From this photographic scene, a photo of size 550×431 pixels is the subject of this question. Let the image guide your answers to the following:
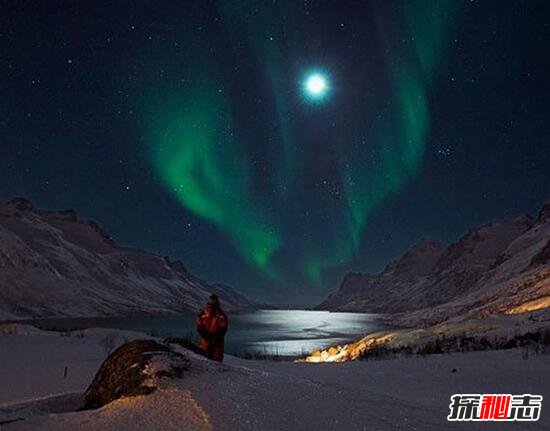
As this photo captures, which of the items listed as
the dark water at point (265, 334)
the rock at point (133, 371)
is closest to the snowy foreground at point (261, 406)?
the rock at point (133, 371)

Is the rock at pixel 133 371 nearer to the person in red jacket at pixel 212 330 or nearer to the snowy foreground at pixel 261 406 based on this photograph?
the snowy foreground at pixel 261 406

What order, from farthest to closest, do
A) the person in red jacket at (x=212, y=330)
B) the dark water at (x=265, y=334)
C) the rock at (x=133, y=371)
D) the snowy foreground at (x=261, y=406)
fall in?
the dark water at (x=265, y=334) → the person in red jacket at (x=212, y=330) → the rock at (x=133, y=371) → the snowy foreground at (x=261, y=406)

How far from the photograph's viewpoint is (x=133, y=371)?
5.59m

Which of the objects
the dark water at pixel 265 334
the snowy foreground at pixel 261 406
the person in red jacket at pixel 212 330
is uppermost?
the dark water at pixel 265 334

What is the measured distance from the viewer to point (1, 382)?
11414 mm

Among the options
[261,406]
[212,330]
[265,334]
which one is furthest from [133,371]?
[265,334]

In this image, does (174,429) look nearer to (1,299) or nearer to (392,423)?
(392,423)

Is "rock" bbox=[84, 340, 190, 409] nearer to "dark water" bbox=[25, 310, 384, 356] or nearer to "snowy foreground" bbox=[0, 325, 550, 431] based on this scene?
"snowy foreground" bbox=[0, 325, 550, 431]

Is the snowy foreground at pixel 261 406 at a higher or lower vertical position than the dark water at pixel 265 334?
lower

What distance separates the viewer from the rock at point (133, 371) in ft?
17.1

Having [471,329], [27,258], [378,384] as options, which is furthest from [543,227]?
[27,258]

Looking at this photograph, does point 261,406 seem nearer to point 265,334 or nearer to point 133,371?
point 133,371

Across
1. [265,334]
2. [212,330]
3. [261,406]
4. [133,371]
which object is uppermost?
[265,334]

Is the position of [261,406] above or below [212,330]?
below
